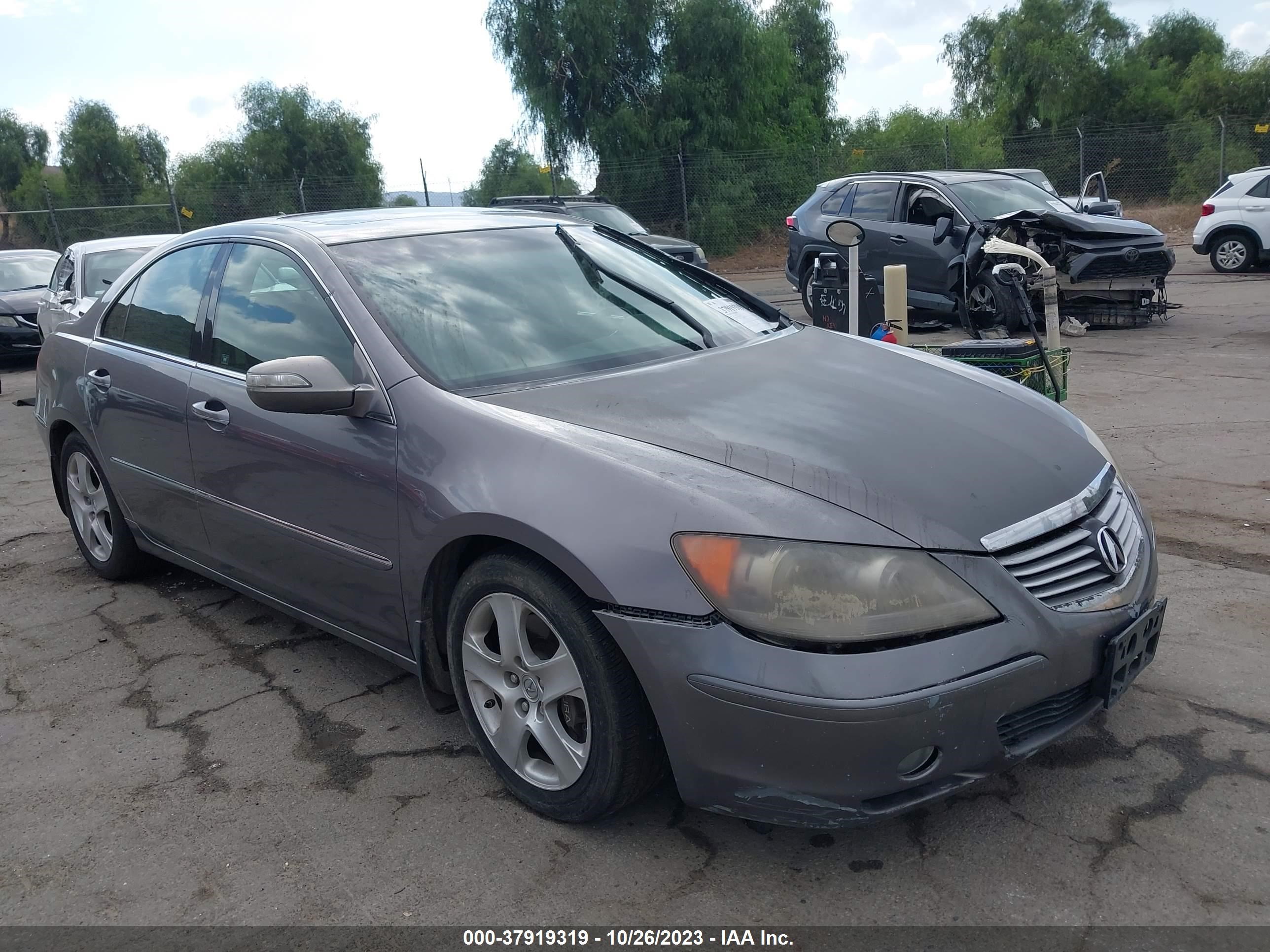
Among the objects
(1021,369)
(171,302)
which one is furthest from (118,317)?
(1021,369)

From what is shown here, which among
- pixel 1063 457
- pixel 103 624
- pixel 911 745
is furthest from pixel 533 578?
pixel 103 624

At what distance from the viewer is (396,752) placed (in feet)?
10.8

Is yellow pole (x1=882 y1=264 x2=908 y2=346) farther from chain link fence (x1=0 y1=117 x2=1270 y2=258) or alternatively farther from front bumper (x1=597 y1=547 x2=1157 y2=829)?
chain link fence (x1=0 y1=117 x2=1270 y2=258)

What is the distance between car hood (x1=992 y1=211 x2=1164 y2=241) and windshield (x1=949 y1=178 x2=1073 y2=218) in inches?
17.3

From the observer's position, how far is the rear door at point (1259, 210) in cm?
1557

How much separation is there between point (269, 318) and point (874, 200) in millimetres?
10237

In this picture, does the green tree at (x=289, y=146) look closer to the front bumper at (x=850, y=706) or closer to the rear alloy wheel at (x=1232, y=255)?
the rear alloy wheel at (x=1232, y=255)

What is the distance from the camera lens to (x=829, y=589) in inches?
92.5

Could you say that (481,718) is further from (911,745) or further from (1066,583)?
(1066,583)

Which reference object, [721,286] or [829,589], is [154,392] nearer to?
[721,286]

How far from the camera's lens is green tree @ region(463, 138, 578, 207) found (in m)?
29.8

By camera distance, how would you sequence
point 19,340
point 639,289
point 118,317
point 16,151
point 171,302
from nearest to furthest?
point 639,289, point 171,302, point 118,317, point 19,340, point 16,151

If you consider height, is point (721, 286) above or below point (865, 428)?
above

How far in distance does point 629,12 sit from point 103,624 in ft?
91.2
